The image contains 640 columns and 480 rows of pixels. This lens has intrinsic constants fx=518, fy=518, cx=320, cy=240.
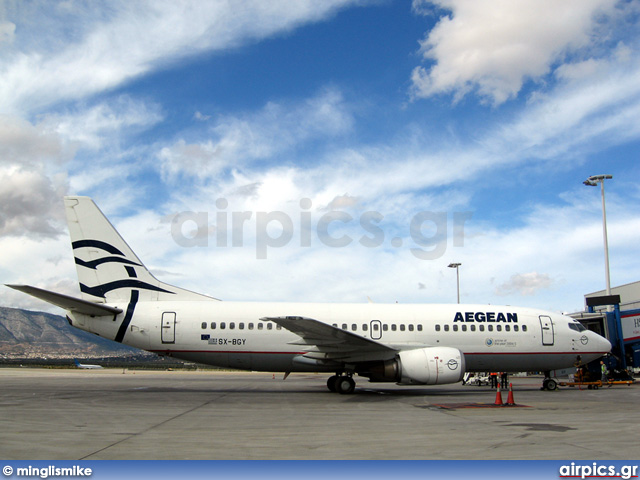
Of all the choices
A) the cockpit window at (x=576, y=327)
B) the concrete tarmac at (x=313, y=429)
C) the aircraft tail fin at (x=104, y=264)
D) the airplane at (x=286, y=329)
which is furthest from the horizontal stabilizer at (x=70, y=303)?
the cockpit window at (x=576, y=327)

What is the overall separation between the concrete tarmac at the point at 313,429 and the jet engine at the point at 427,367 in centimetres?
108

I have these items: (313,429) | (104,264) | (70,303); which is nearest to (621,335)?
(313,429)

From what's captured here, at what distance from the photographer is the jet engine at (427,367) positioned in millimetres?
16375

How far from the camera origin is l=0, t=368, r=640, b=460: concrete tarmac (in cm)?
722

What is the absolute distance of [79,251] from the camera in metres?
19.3

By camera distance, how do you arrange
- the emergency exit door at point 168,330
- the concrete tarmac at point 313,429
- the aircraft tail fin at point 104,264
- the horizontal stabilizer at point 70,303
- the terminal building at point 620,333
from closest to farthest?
the concrete tarmac at point 313,429, the horizontal stabilizer at point 70,303, the emergency exit door at point 168,330, the aircraft tail fin at point 104,264, the terminal building at point 620,333

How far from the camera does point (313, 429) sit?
9.66 metres

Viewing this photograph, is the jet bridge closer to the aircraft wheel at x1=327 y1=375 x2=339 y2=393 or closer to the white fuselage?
the white fuselage

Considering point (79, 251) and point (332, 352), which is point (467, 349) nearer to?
point (332, 352)

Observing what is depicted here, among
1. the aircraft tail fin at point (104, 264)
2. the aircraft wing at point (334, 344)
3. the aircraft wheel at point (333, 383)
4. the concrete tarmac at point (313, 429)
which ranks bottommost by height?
the aircraft wheel at point (333, 383)

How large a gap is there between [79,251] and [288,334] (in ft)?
27.6

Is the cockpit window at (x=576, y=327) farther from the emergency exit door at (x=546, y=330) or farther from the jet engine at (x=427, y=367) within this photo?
the jet engine at (x=427, y=367)

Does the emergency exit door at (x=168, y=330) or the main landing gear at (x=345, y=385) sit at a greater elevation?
the emergency exit door at (x=168, y=330)

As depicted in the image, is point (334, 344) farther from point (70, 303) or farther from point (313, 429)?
point (70, 303)
